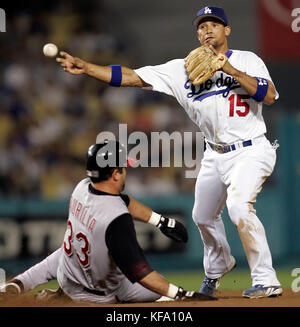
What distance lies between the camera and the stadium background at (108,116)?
8.91 meters

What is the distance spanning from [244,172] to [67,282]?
4.84ft

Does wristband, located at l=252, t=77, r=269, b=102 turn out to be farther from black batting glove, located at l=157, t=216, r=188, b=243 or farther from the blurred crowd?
the blurred crowd

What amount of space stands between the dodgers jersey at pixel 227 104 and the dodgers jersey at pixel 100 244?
107 cm

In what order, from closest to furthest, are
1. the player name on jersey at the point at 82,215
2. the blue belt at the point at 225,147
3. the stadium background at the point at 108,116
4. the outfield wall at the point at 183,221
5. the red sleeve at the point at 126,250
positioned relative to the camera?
the red sleeve at the point at 126,250
the player name on jersey at the point at 82,215
the blue belt at the point at 225,147
the outfield wall at the point at 183,221
the stadium background at the point at 108,116

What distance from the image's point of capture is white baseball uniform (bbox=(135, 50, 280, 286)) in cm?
475

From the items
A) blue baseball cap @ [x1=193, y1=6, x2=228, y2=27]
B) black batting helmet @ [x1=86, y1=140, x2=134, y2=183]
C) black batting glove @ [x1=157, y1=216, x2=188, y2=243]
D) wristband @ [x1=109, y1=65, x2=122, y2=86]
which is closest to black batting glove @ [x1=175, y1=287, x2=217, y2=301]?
black batting glove @ [x1=157, y1=216, x2=188, y2=243]

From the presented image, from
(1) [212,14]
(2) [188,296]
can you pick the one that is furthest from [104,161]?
(1) [212,14]

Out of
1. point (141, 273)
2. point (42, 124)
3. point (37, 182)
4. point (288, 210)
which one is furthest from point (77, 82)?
point (141, 273)

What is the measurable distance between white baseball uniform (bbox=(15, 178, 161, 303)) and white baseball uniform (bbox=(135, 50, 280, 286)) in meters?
0.78

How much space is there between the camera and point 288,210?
30.5ft

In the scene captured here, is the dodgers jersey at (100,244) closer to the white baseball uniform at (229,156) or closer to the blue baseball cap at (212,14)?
the white baseball uniform at (229,156)

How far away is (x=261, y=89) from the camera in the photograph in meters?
4.82

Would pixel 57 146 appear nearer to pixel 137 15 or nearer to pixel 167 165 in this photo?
pixel 167 165

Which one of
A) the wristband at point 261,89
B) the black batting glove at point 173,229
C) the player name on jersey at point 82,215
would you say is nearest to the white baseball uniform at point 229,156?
the wristband at point 261,89
